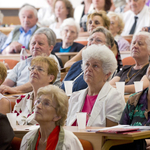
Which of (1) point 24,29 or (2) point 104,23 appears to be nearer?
(2) point 104,23

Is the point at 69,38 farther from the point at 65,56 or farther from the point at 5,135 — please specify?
the point at 5,135

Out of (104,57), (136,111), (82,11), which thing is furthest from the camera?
(82,11)

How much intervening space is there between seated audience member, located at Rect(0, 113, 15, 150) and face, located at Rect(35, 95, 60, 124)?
19 cm

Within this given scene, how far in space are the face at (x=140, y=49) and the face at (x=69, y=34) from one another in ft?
4.82

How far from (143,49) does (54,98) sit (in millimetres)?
1485

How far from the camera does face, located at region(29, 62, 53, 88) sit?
2832 millimetres

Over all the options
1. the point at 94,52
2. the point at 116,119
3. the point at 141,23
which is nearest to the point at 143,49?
the point at 94,52

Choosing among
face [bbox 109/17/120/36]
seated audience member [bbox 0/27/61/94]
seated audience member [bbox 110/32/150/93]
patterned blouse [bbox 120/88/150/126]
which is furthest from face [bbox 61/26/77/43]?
patterned blouse [bbox 120/88/150/126]

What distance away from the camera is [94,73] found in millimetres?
2574

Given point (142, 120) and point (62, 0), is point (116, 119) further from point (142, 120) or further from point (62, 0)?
point (62, 0)

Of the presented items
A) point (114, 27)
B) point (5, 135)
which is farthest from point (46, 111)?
point (114, 27)

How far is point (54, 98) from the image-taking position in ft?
6.70

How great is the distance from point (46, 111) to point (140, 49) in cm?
152

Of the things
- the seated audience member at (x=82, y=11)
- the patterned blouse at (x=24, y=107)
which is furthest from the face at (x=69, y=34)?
the patterned blouse at (x=24, y=107)
